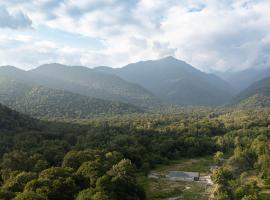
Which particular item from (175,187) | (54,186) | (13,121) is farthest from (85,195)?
(13,121)

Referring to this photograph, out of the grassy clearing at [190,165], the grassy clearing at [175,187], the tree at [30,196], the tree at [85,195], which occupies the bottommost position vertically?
the grassy clearing at [175,187]

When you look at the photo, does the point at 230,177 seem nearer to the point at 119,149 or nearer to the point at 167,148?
the point at 119,149

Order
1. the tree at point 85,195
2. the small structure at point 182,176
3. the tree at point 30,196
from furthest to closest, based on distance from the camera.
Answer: the small structure at point 182,176, the tree at point 85,195, the tree at point 30,196

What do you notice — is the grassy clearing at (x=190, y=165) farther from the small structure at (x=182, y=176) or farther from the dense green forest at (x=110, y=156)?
the small structure at (x=182, y=176)

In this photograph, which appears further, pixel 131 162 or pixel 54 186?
pixel 131 162

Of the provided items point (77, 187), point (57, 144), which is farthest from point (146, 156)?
point (77, 187)

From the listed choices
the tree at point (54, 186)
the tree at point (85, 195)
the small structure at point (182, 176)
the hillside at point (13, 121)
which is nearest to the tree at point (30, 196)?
the tree at point (54, 186)

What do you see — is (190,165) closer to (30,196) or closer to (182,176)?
(182,176)
